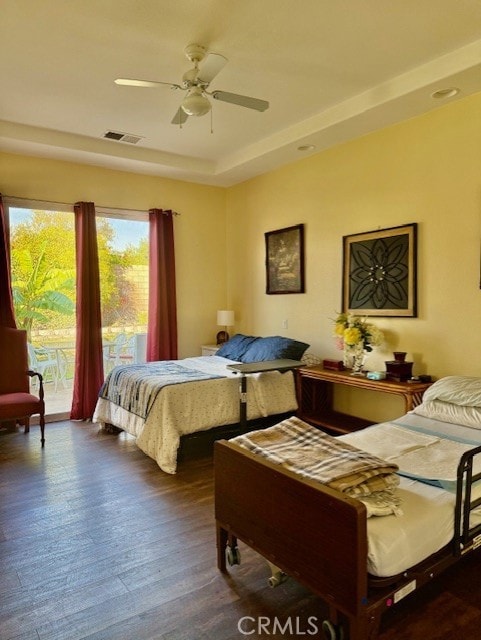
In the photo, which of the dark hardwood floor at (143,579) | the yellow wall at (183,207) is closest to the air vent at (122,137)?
the yellow wall at (183,207)

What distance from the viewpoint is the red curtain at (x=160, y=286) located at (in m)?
5.46

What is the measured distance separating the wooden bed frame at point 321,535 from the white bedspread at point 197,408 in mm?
1460

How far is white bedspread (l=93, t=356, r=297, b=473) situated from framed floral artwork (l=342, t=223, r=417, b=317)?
40.9 inches

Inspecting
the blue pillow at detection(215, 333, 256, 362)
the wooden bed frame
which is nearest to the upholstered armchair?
the blue pillow at detection(215, 333, 256, 362)

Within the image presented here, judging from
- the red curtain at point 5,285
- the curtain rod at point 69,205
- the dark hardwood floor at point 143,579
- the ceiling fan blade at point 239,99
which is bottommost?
the dark hardwood floor at point 143,579

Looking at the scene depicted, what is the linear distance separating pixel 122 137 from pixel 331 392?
11.4ft

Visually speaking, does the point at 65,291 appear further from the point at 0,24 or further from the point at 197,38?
the point at 197,38

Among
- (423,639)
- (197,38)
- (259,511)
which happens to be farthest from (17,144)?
(423,639)

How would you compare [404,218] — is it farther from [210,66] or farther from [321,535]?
[321,535]

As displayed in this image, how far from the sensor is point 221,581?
7.14 ft

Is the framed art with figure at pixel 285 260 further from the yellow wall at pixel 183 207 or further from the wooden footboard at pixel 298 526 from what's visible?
the wooden footboard at pixel 298 526

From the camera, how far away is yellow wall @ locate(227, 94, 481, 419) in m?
3.41

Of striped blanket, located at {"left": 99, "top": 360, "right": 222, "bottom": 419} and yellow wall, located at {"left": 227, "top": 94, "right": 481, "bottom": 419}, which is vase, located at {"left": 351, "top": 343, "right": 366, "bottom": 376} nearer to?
yellow wall, located at {"left": 227, "top": 94, "right": 481, "bottom": 419}

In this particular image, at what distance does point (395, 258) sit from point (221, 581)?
2.96 meters
